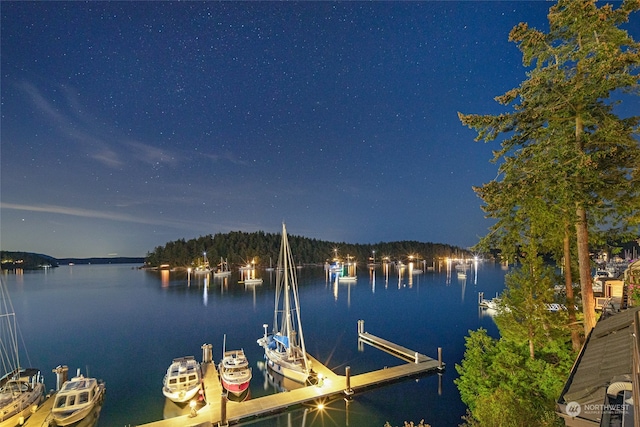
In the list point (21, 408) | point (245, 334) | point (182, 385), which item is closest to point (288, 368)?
point (182, 385)

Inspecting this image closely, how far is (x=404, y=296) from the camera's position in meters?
58.8

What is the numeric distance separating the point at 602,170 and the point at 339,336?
27.6m

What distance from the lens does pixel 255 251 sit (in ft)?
438

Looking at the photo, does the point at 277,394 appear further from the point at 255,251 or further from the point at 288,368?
the point at 255,251

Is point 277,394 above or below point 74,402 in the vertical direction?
below

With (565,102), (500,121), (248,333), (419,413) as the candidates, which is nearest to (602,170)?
(565,102)

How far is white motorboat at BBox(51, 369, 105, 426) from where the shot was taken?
15.3 m

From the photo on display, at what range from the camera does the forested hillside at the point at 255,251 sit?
A: 133 m

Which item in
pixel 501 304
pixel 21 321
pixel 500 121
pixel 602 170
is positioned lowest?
pixel 21 321

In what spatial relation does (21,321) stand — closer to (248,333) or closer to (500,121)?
(248,333)

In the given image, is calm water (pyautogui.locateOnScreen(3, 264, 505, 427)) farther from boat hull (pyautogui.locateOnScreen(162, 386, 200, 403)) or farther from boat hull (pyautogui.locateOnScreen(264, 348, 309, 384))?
boat hull (pyautogui.locateOnScreen(264, 348, 309, 384))
